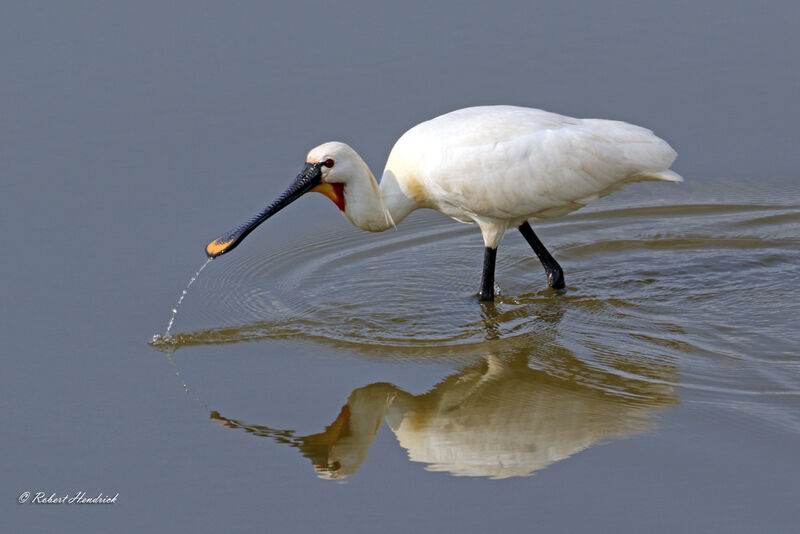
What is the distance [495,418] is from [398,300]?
2.02 m

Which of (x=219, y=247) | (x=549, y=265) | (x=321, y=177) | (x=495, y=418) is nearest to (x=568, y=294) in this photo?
(x=549, y=265)

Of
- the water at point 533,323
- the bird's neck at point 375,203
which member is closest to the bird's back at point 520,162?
the bird's neck at point 375,203

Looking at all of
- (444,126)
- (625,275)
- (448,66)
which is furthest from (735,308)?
(448,66)

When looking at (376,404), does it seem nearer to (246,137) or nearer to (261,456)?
(261,456)

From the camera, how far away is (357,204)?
350 inches

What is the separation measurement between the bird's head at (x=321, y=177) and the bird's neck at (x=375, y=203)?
68mm

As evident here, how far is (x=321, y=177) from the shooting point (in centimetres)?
877

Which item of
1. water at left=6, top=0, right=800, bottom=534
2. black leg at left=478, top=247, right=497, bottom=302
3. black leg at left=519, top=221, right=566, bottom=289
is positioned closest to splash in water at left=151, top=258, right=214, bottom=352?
water at left=6, top=0, right=800, bottom=534

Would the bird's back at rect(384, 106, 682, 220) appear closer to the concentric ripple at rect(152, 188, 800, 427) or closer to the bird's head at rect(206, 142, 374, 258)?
the bird's head at rect(206, 142, 374, 258)

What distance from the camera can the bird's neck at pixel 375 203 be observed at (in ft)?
29.0

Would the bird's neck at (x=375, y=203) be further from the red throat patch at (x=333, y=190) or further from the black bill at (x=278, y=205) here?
the black bill at (x=278, y=205)

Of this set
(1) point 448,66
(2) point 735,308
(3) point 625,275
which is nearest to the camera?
(2) point 735,308

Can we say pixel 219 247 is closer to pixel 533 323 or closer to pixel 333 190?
pixel 333 190

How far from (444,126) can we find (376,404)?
2387 millimetres
